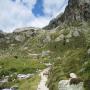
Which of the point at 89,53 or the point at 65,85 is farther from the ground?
the point at 89,53

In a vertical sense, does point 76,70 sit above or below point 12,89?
above

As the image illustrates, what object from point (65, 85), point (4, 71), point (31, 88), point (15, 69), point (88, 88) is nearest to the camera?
point (88, 88)

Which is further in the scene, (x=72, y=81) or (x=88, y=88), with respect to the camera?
(x=72, y=81)

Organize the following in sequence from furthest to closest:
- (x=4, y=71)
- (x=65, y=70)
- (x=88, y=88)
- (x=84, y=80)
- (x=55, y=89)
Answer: (x=4, y=71) → (x=65, y=70) → (x=55, y=89) → (x=84, y=80) → (x=88, y=88)

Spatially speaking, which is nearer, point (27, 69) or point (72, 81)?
point (72, 81)

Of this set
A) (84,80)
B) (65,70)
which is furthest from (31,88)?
(84,80)

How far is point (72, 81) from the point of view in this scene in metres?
57.2

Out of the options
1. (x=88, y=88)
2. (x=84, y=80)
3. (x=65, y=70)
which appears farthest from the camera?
(x=65, y=70)

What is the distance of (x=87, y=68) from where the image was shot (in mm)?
60156

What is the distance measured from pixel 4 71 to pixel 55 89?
126189 millimetres

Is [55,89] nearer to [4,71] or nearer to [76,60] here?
[76,60]

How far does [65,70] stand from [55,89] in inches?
515

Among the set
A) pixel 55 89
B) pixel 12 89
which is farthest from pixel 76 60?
pixel 12 89

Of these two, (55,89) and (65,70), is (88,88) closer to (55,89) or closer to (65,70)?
(55,89)
